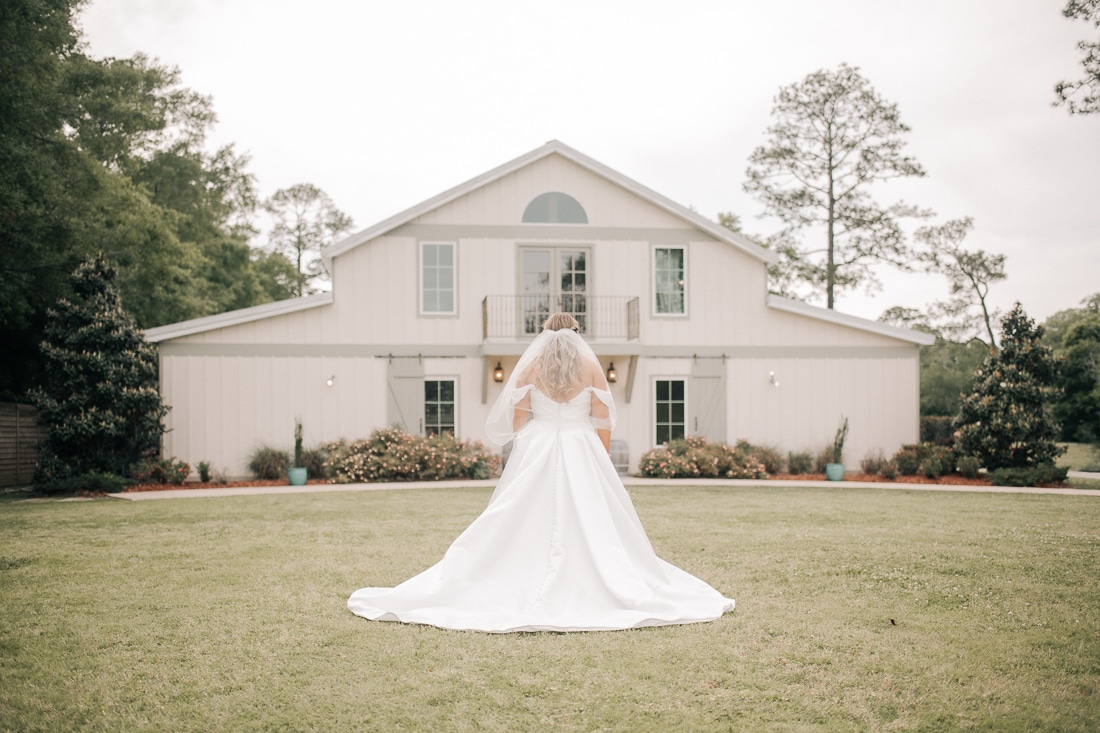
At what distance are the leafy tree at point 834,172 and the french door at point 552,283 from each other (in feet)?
36.2

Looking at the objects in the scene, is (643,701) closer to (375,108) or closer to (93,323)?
(93,323)

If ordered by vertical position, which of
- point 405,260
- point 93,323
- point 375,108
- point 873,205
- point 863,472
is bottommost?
point 863,472

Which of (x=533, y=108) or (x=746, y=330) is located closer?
(x=746, y=330)

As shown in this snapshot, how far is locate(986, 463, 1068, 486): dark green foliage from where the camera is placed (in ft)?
47.5

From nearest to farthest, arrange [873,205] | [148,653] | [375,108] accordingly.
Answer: [148,653] → [375,108] → [873,205]

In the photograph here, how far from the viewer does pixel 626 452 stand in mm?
17156

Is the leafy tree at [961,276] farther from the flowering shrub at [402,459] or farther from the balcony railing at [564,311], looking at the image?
the flowering shrub at [402,459]

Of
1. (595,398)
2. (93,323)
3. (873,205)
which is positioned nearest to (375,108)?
(93,323)

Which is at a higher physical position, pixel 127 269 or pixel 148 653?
pixel 127 269

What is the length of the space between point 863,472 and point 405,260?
34.8 ft

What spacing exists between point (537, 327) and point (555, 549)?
1243 centimetres

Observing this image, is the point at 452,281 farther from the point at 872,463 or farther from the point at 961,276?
the point at 961,276

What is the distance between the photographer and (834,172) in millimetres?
25469

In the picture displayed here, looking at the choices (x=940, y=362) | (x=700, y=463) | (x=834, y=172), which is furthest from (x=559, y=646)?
(x=940, y=362)
